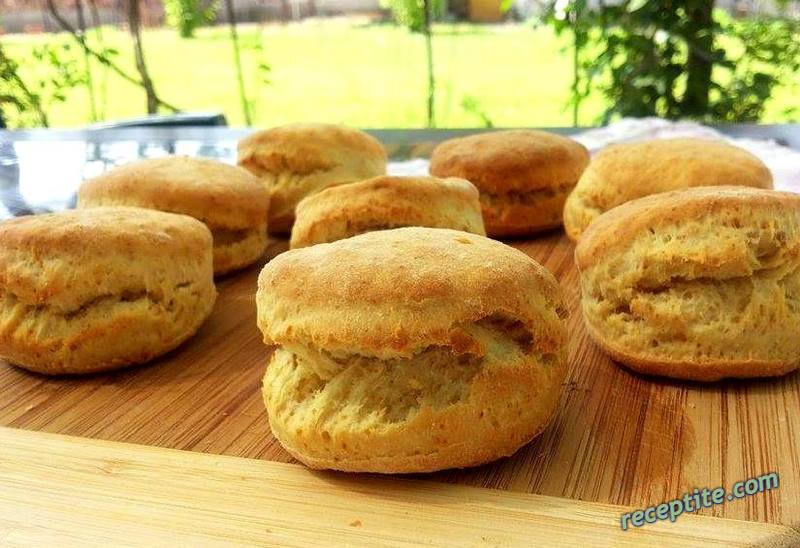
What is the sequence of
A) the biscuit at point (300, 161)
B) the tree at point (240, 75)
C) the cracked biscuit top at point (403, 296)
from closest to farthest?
the cracked biscuit top at point (403, 296), the biscuit at point (300, 161), the tree at point (240, 75)

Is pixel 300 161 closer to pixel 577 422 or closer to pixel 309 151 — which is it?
pixel 309 151

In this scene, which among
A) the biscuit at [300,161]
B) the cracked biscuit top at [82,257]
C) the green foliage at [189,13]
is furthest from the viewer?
the green foliage at [189,13]

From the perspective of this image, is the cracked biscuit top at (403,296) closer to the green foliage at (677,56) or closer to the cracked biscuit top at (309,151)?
the cracked biscuit top at (309,151)

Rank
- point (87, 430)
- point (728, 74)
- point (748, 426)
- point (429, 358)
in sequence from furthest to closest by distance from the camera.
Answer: point (728, 74) → point (87, 430) → point (748, 426) → point (429, 358)

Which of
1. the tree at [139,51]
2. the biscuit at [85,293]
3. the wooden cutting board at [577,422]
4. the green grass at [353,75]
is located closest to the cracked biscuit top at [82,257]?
the biscuit at [85,293]

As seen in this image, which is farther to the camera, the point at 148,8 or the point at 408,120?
A: the point at 148,8

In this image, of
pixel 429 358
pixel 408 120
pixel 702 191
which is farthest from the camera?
pixel 408 120

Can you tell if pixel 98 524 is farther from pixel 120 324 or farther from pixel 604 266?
pixel 604 266

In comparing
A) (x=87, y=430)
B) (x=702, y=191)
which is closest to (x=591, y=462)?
(x=702, y=191)
